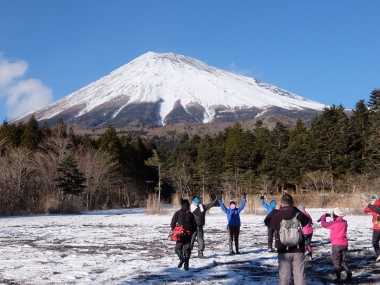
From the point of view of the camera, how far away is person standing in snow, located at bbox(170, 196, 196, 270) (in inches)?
299

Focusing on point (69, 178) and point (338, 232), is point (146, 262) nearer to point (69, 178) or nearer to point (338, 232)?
point (338, 232)

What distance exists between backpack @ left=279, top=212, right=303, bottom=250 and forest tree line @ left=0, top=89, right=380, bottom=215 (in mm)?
21541

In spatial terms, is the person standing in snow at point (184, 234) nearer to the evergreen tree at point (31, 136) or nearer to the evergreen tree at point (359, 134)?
the evergreen tree at point (359, 134)

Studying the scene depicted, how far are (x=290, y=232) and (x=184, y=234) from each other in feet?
9.71

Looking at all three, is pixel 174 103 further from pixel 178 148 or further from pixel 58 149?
pixel 58 149

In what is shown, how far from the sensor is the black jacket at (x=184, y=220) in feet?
25.5

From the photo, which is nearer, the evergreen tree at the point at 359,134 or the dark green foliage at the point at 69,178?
the dark green foliage at the point at 69,178

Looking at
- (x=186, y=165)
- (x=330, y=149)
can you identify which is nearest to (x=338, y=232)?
(x=330, y=149)

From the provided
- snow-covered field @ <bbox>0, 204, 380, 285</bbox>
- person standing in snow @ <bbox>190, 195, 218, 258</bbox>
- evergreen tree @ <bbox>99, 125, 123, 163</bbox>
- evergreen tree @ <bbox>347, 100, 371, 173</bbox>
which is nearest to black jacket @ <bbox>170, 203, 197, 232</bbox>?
snow-covered field @ <bbox>0, 204, 380, 285</bbox>

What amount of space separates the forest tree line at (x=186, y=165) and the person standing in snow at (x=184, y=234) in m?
19.6

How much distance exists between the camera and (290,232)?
5.05 meters

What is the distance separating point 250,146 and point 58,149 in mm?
21138

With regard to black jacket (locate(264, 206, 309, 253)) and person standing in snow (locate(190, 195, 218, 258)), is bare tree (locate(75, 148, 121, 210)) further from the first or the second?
black jacket (locate(264, 206, 309, 253))

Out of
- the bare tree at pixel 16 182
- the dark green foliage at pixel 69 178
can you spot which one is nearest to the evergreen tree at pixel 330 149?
the dark green foliage at pixel 69 178
